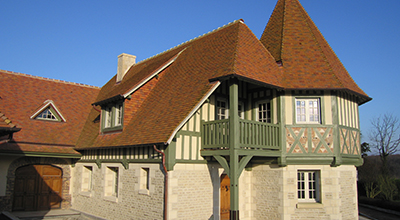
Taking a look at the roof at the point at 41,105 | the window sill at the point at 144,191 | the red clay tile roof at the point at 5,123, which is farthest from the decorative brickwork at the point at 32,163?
the red clay tile roof at the point at 5,123

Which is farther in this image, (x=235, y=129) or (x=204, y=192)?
(x=204, y=192)

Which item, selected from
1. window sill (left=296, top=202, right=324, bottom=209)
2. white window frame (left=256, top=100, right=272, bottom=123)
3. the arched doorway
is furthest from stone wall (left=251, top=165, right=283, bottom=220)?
the arched doorway

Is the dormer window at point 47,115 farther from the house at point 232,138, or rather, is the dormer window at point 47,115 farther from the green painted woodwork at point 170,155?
the green painted woodwork at point 170,155

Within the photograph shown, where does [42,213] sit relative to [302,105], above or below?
below

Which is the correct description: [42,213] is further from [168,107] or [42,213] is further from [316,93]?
[316,93]

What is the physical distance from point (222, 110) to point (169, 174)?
3448 millimetres

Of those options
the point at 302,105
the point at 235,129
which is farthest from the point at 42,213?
the point at 302,105

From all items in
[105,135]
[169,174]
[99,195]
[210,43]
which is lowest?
[99,195]

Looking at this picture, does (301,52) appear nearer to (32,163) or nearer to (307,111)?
(307,111)

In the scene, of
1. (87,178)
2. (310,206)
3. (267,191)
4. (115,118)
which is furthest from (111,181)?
(310,206)

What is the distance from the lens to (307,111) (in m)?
12.3

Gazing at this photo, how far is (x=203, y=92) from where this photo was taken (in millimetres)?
11508

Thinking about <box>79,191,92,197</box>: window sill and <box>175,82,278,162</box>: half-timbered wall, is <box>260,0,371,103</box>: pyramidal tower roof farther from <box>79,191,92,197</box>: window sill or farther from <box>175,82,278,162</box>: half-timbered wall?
<box>79,191,92,197</box>: window sill

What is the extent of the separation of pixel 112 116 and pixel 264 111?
22.1 ft
